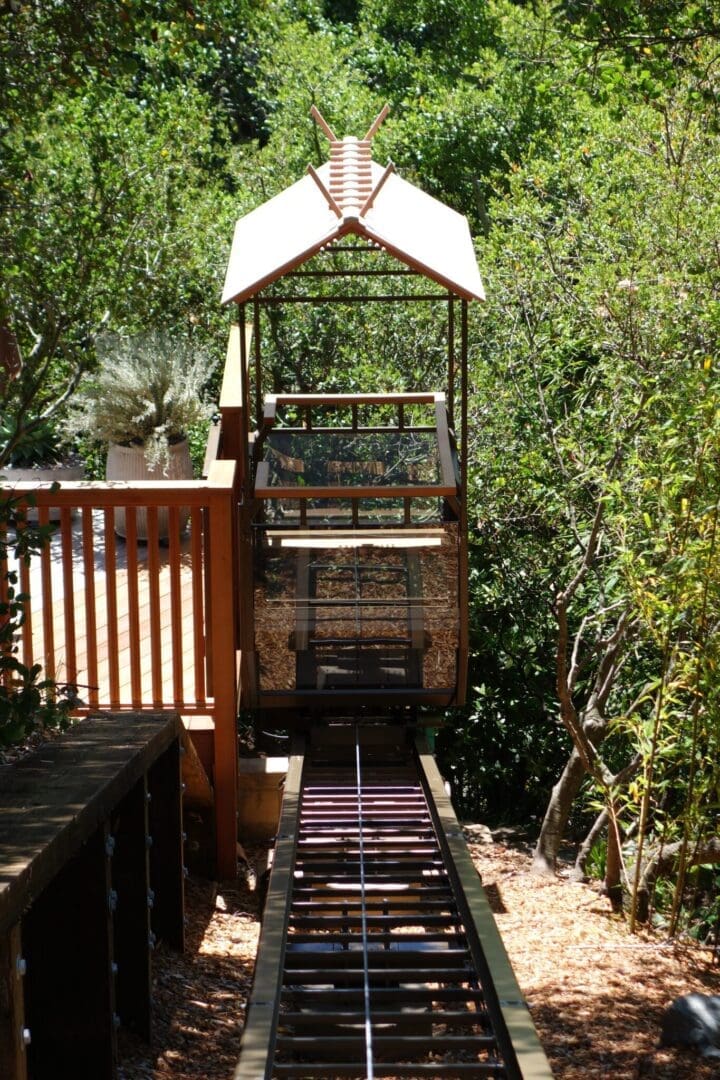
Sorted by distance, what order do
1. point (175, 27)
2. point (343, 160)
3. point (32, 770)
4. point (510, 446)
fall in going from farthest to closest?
point (510, 446) → point (175, 27) → point (343, 160) → point (32, 770)

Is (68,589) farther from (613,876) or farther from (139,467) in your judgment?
(139,467)

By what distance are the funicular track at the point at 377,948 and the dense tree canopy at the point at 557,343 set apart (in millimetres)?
1154

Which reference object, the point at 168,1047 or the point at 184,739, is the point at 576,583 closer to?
the point at 184,739

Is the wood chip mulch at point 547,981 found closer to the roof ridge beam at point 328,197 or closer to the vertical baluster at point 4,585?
the vertical baluster at point 4,585

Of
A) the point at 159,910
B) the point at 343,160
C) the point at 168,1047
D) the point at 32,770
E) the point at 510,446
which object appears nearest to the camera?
the point at 32,770

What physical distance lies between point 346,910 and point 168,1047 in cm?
77

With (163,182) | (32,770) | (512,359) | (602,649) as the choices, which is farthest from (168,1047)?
(163,182)

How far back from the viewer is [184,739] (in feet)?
17.8

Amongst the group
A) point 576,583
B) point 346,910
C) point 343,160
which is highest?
point 343,160

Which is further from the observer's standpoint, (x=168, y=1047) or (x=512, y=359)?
(x=512, y=359)

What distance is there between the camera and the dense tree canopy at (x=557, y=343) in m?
5.82

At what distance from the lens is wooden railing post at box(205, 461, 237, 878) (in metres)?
5.99

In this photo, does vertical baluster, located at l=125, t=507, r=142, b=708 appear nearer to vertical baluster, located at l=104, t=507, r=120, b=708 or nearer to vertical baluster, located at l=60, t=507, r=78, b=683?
vertical baluster, located at l=104, t=507, r=120, b=708

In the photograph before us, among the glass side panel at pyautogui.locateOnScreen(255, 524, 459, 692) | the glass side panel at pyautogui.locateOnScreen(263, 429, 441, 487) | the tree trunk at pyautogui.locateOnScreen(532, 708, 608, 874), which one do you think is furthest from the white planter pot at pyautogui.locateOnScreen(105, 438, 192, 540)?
the tree trunk at pyautogui.locateOnScreen(532, 708, 608, 874)
